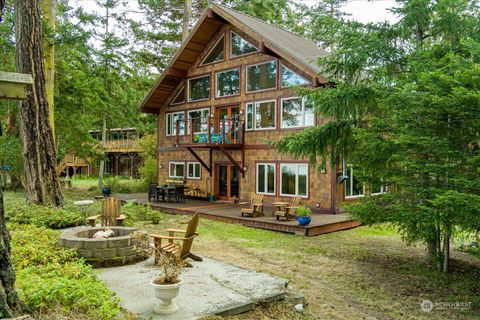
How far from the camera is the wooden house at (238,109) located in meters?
14.2

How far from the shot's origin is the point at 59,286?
412cm

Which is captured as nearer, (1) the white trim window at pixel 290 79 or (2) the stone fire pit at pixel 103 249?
(2) the stone fire pit at pixel 103 249

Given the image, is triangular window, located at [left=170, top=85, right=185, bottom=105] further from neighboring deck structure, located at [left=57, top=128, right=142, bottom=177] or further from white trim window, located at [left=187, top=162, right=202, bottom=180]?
neighboring deck structure, located at [left=57, top=128, right=142, bottom=177]

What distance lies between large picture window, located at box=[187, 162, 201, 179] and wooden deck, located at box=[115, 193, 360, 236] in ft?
8.54

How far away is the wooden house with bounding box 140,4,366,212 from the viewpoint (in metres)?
14.2

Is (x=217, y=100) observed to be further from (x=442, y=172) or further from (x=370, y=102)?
(x=442, y=172)

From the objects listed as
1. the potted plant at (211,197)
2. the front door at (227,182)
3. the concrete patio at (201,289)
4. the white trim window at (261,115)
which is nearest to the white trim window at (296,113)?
the white trim window at (261,115)

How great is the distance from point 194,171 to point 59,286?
574 inches

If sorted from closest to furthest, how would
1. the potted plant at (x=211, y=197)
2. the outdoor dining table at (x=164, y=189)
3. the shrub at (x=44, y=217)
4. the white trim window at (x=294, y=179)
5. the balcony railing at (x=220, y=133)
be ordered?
1. the shrub at (x=44, y=217)
2. the white trim window at (x=294, y=179)
3. the balcony railing at (x=220, y=133)
4. the outdoor dining table at (x=164, y=189)
5. the potted plant at (x=211, y=197)

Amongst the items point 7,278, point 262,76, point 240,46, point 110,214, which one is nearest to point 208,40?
point 240,46

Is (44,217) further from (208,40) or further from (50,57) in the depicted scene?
(208,40)

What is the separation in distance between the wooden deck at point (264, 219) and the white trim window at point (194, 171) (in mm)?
A: 2519

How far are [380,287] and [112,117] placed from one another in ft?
65.2

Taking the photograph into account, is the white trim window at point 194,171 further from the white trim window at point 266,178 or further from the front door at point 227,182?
the white trim window at point 266,178
